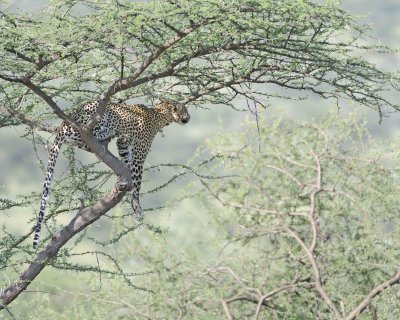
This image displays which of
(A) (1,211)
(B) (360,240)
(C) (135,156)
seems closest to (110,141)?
(C) (135,156)

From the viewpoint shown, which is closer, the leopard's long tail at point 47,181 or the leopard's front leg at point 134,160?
the leopard's long tail at point 47,181

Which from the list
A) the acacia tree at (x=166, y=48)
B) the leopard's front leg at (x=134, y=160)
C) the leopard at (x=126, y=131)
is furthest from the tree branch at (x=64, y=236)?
the leopard's front leg at (x=134, y=160)

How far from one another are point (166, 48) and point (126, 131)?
2.02m

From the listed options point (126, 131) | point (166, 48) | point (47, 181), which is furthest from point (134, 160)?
point (166, 48)

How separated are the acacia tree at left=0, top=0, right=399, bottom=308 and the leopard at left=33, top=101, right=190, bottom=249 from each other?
220 mm

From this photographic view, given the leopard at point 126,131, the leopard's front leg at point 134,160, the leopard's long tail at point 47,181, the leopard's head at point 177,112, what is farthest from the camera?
the leopard's head at point 177,112

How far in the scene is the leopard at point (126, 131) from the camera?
24.7 ft

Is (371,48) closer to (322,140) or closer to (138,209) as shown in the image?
(138,209)

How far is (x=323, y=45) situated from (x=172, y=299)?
3939 mm

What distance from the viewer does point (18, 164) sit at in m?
69.2

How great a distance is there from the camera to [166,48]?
244 inches

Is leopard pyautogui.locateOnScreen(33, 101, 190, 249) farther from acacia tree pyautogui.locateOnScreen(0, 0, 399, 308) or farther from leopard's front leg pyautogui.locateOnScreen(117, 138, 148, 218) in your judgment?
acacia tree pyautogui.locateOnScreen(0, 0, 399, 308)

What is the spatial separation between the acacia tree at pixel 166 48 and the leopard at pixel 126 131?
0.22 meters

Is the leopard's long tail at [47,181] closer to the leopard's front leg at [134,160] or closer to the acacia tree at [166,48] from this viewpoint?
the acacia tree at [166,48]
